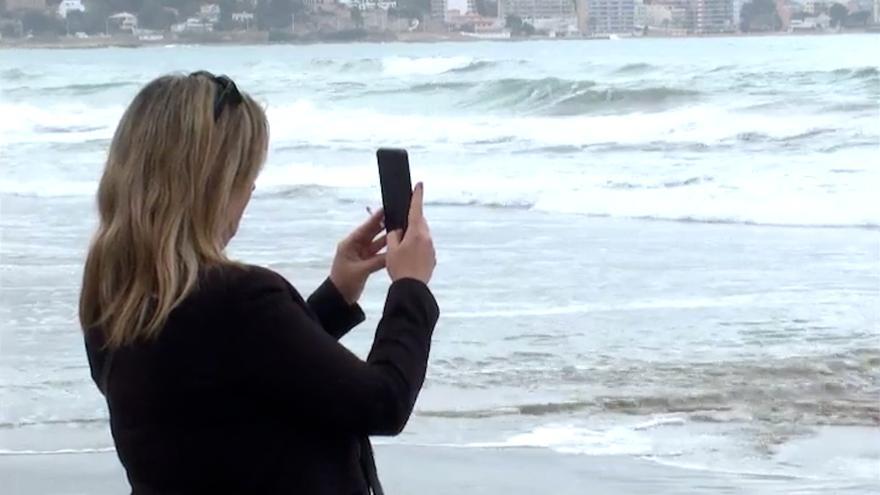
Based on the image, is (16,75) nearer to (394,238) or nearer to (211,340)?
(394,238)

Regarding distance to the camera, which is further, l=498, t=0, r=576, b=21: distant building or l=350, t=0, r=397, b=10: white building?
l=498, t=0, r=576, b=21: distant building

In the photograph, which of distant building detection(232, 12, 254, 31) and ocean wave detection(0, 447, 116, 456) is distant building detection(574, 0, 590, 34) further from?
ocean wave detection(0, 447, 116, 456)

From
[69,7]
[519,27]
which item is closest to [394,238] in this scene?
[69,7]

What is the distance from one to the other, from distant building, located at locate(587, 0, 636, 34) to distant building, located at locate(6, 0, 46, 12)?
16.3 m

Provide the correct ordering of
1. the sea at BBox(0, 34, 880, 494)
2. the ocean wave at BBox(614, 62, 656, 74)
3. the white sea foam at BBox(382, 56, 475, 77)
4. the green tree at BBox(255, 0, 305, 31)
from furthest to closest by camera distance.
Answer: the green tree at BBox(255, 0, 305, 31) → the white sea foam at BBox(382, 56, 475, 77) → the ocean wave at BBox(614, 62, 656, 74) → the sea at BBox(0, 34, 880, 494)

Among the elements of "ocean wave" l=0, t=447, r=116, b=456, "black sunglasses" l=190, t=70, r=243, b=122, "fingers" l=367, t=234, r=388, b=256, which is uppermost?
"black sunglasses" l=190, t=70, r=243, b=122

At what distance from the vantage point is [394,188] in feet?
7.04

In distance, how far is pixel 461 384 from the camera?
7.00 meters

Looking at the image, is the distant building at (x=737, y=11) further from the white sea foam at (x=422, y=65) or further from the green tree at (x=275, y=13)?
the green tree at (x=275, y=13)

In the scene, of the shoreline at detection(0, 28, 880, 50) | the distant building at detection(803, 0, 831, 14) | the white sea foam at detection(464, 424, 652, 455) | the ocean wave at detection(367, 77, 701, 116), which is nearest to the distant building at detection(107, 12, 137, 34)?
the shoreline at detection(0, 28, 880, 50)

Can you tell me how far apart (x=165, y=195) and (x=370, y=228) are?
0.41 metres

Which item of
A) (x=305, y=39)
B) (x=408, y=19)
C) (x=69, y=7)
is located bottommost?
(x=305, y=39)

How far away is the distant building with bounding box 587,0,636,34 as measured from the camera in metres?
51.8

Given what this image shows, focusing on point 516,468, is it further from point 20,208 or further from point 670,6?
point 670,6
